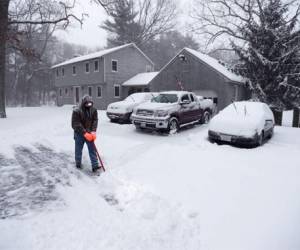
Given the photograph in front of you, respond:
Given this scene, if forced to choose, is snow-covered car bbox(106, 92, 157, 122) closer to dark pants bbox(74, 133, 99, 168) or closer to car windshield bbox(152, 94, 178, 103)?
car windshield bbox(152, 94, 178, 103)

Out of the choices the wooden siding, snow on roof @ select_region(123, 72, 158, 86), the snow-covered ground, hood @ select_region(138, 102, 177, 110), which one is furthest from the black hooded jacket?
snow on roof @ select_region(123, 72, 158, 86)

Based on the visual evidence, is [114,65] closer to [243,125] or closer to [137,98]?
[137,98]

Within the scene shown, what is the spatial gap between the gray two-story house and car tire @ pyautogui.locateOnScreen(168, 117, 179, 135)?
1576 centimetres

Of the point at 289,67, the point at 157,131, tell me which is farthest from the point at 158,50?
the point at 157,131

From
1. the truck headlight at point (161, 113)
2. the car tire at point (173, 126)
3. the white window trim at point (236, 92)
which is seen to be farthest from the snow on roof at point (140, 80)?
the truck headlight at point (161, 113)

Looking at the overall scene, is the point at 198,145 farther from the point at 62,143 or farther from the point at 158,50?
the point at 158,50

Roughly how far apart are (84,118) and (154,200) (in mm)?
2610

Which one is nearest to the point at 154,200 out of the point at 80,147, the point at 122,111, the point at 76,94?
the point at 80,147

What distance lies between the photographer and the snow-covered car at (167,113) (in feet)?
32.0

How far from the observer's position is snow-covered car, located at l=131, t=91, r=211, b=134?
32.0ft

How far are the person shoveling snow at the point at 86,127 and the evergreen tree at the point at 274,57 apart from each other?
1420cm

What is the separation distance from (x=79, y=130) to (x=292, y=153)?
19.6 ft

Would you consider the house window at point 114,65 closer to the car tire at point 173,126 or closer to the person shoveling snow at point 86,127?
the car tire at point 173,126

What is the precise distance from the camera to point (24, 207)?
384 centimetres
